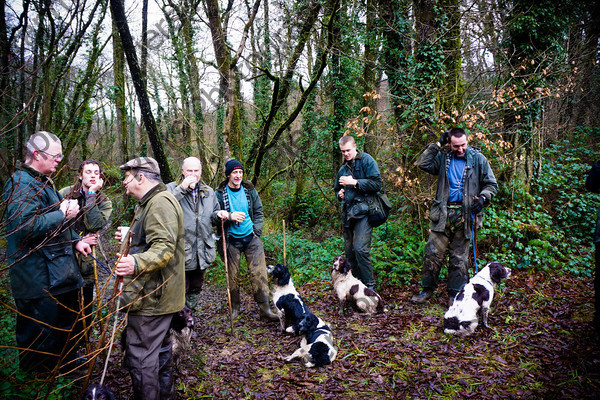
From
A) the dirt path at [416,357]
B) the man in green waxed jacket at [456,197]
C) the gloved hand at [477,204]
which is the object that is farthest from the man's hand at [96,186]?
the gloved hand at [477,204]

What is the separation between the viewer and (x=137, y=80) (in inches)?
309

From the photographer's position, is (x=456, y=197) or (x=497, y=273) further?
(x=456, y=197)

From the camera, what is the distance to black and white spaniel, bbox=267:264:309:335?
4.68 meters

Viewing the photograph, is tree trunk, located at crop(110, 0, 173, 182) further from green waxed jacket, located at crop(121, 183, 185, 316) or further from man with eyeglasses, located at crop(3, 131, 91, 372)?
green waxed jacket, located at crop(121, 183, 185, 316)

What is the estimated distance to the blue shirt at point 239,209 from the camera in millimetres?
5203

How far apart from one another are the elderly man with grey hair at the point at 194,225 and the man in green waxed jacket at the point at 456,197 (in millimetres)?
3376

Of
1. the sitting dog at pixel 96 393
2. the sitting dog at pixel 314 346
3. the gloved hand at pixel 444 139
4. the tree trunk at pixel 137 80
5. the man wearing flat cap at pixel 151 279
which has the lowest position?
the sitting dog at pixel 314 346

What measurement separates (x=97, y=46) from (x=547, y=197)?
16.4m

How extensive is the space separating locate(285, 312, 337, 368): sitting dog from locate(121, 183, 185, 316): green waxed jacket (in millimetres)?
1756

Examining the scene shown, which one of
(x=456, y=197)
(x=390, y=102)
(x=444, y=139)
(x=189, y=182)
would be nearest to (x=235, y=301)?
(x=189, y=182)

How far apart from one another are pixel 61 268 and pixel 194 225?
161 cm

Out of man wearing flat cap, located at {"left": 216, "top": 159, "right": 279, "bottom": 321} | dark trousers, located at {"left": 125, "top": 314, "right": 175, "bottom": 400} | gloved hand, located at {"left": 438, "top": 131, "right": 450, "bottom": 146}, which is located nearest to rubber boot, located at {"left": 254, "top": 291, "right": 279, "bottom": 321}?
man wearing flat cap, located at {"left": 216, "top": 159, "right": 279, "bottom": 321}

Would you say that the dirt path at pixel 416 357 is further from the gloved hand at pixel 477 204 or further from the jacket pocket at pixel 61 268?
the gloved hand at pixel 477 204

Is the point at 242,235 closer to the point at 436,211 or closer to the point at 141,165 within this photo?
the point at 141,165
